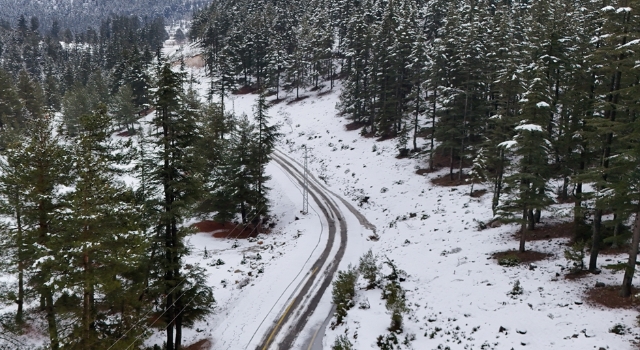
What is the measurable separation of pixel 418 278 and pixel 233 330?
11025mm

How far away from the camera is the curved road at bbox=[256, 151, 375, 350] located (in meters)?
20.0

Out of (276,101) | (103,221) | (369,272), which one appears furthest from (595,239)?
(276,101)

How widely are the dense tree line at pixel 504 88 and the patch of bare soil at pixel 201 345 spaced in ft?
58.3

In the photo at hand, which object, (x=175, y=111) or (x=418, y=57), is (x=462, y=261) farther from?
(x=418, y=57)

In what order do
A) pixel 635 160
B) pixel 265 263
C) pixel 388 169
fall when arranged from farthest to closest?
pixel 388 169, pixel 265 263, pixel 635 160

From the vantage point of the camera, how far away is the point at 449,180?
3822 centimetres

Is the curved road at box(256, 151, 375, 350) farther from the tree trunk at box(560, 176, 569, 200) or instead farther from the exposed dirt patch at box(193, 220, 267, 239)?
the tree trunk at box(560, 176, 569, 200)

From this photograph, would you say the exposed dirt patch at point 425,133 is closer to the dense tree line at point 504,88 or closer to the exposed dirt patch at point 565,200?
the dense tree line at point 504,88

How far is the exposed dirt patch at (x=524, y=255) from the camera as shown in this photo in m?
21.0

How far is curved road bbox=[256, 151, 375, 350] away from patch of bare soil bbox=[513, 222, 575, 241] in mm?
12791

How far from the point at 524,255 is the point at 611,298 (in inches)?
236

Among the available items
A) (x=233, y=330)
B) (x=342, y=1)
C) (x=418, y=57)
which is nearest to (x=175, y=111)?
(x=233, y=330)

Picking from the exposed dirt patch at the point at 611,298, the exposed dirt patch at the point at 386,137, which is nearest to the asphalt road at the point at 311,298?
the exposed dirt patch at the point at 611,298

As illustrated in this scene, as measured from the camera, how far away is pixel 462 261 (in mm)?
22750
